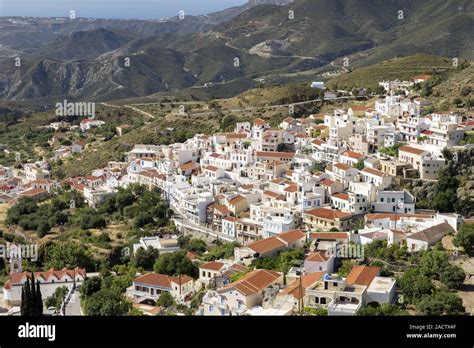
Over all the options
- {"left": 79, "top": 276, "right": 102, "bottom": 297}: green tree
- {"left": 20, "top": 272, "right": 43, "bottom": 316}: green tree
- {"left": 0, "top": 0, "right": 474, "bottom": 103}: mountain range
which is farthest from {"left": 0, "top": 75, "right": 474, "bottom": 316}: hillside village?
{"left": 0, "top": 0, "right": 474, "bottom": 103}: mountain range

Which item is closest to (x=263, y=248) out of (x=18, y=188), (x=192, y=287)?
(x=192, y=287)

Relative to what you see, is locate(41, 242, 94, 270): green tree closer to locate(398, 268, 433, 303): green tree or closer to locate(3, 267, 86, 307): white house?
locate(3, 267, 86, 307): white house

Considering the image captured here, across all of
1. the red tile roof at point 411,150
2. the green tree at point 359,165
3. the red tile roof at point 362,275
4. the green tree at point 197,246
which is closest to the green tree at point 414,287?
the red tile roof at point 362,275

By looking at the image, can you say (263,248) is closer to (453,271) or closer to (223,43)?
(453,271)

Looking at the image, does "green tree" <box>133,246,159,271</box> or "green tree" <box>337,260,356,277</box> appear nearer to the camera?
"green tree" <box>337,260,356,277</box>

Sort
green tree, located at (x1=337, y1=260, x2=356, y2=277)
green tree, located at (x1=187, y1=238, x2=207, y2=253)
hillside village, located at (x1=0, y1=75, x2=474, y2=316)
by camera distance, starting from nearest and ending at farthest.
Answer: hillside village, located at (x1=0, y1=75, x2=474, y2=316) → green tree, located at (x1=337, y1=260, x2=356, y2=277) → green tree, located at (x1=187, y1=238, x2=207, y2=253)

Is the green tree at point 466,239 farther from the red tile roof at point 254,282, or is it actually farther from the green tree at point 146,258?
the green tree at point 146,258

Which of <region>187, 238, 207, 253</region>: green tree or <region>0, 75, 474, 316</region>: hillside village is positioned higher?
<region>0, 75, 474, 316</region>: hillside village
